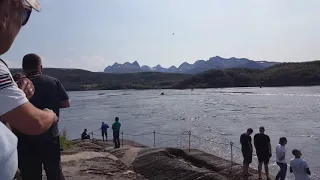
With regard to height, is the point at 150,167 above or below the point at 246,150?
below

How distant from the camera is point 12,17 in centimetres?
165

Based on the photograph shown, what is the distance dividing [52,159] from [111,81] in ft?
565

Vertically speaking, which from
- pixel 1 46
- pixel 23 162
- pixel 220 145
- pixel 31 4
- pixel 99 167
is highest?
pixel 31 4

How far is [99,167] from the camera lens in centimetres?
1213

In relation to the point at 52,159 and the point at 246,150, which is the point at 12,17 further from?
the point at 246,150

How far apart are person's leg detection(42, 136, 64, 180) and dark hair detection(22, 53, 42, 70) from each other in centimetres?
91

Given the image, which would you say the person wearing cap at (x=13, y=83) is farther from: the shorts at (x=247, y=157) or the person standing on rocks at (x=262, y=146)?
the shorts at (x=247, y=157)

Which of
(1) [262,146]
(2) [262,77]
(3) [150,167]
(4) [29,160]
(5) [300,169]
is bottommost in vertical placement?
(3) [150,167]

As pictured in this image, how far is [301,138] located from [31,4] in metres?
28.8

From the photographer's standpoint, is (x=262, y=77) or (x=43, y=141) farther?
(x=262, y=77)

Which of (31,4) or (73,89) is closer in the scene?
(31,4)

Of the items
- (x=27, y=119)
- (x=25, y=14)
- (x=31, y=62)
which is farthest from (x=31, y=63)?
(x=25, y=14)

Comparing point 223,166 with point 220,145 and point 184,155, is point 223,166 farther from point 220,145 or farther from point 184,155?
point 220,145

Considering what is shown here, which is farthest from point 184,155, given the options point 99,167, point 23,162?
point 23,162
